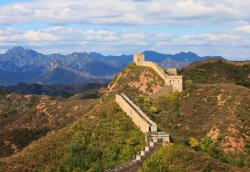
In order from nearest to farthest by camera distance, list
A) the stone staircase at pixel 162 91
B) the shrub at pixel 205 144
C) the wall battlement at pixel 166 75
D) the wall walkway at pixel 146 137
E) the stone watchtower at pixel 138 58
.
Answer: the wall walkway at pixel 146 137, the shrub at pixel 205 144, the stone staircase at pixel 162 91, the wall battlement at pixel 166 75, the stone watchtower at pixel 138 58

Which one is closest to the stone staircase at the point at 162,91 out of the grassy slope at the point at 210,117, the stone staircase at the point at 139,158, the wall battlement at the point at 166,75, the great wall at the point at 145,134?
the wall battlement at the point at 166,75

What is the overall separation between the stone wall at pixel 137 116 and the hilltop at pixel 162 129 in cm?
96

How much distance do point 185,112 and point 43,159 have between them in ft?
120

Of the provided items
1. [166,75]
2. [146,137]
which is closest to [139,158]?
[146,137]

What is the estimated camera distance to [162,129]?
87.5m

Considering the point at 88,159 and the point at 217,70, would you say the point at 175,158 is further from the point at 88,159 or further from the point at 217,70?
the point at 217,70

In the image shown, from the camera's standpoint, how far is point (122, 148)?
83.8 metres

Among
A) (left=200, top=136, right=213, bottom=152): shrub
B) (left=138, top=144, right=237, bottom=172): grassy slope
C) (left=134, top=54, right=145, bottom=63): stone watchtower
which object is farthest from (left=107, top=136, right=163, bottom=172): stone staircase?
(left=134, top=54, right=145, bottom=63): stone watchtower

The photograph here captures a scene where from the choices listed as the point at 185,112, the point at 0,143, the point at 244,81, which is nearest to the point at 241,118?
the point at 185,112

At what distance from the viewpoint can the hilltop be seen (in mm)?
72062

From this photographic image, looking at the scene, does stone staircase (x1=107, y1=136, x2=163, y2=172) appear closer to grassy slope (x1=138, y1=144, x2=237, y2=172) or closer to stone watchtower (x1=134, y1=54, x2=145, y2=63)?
grassy slope (x1=138, y1=144, x2=237, y2=172)

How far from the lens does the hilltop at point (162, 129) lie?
72.1 meters

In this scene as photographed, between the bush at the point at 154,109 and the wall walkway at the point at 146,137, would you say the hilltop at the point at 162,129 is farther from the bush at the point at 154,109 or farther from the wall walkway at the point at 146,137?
the wall walkway at the point at 146,137

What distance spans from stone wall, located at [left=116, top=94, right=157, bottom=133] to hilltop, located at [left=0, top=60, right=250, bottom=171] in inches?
37.8
